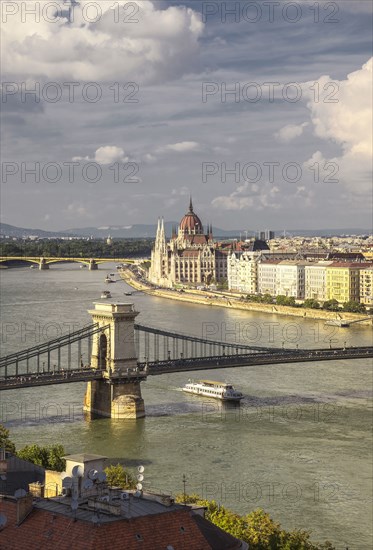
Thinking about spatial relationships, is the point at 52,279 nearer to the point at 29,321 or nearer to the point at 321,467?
the point at 29,321

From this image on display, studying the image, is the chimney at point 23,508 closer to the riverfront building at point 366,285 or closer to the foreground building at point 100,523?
the foreground building at point 100,523

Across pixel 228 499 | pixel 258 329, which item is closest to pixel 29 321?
pixel 258 329

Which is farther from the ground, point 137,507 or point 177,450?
point 137,507

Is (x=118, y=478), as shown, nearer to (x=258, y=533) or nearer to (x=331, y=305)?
(x=258, y=533)

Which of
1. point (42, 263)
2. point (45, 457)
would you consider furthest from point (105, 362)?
point (42, 263)

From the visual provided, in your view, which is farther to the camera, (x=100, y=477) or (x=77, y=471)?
(x=77, y=471)

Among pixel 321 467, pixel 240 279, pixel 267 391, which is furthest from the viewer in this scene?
pixel 240 279

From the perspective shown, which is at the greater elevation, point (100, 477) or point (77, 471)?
point (100, 477)
